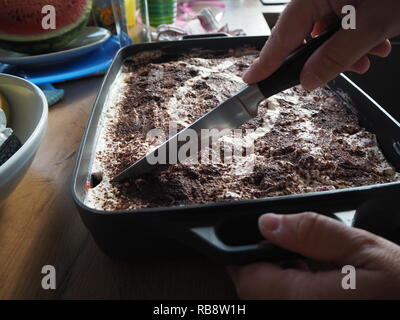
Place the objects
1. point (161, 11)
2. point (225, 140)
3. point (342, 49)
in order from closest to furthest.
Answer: point (342, 49), point (225, 140), point (161, 11)

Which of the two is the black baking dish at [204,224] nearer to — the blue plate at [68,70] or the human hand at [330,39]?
the human hand at [330,39]

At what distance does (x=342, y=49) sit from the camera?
52cm

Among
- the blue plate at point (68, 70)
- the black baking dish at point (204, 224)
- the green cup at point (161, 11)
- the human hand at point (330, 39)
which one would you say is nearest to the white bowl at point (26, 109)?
the black baking dish at point (204, 224)

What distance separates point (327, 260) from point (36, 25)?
106 centimetres

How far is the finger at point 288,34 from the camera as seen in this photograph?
0.58m

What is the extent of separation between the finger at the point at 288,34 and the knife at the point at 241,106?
23 millimetres

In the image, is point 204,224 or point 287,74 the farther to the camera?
point 287,74

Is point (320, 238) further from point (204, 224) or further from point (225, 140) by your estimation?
point (225, 140)

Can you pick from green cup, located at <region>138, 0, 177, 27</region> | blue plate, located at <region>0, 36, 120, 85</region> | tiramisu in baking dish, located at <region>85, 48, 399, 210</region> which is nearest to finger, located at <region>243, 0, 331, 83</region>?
tiramisu in baking dish, located at <region>85, 48, 399, 210</region>

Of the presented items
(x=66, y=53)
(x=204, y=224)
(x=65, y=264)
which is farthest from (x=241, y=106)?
(x=66, y=53)

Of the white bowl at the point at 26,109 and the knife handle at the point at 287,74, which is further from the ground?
the knife handle at the point at 287,74

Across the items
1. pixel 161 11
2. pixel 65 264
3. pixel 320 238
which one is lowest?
pixel 65 264

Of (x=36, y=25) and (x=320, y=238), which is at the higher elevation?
(x=36, y=25)
